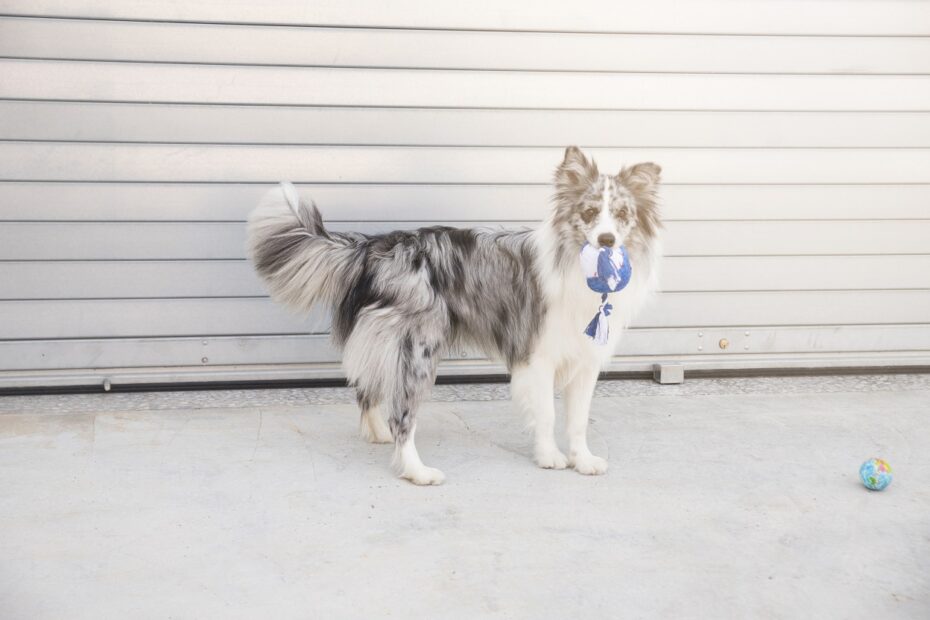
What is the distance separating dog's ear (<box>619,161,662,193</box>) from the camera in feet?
12.4

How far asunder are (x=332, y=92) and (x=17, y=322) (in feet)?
6.25

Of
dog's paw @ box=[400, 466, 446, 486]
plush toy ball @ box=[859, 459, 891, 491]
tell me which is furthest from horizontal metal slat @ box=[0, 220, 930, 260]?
plush toy ball @ box=[859, 459, 891, 491]

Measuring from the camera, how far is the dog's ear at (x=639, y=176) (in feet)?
12.4

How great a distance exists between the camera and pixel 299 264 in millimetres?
3914

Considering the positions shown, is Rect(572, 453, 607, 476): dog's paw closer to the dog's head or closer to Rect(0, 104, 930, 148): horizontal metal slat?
the dog's head

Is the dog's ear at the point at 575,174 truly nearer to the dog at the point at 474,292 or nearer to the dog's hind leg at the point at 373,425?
the dog at the point at 474,292

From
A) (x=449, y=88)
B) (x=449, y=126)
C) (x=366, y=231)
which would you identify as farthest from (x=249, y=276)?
(x=449, y=88)

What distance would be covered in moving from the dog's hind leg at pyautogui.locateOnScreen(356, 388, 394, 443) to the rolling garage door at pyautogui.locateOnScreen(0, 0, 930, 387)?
0.85 metres

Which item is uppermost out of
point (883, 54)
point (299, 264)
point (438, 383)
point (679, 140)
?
point (883, 54)

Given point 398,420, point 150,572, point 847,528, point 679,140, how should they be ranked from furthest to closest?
point 679,140 < point 398,420 < point 847,528 < point 150,572

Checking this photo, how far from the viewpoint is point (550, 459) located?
3.94m

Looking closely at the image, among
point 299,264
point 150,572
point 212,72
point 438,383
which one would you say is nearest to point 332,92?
point 212,72

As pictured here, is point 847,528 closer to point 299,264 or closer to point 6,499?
point 299,264

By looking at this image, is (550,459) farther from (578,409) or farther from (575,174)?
(575,174)
